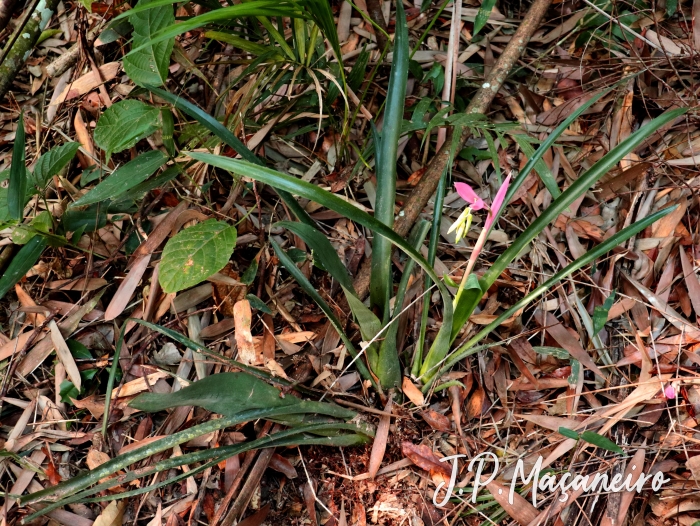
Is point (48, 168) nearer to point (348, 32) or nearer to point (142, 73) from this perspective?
point (142, 73)

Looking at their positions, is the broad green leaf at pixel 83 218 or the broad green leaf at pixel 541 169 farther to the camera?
the broad green leaf at pixel 83 218

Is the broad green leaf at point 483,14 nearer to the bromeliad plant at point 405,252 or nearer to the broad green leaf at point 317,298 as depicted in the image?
the bromeliad plant at point 405,252

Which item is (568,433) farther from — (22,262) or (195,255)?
(22,262)

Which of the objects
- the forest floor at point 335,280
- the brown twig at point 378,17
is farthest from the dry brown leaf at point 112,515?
the brown twig at point 378,17

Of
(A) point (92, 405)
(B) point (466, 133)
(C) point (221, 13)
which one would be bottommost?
(A) point (92, 405)

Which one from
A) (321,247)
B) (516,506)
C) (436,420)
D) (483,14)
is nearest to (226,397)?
(321,247)
